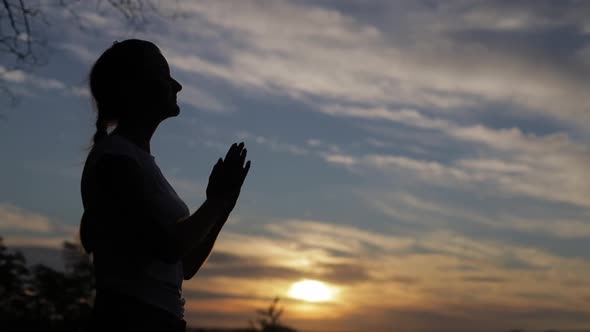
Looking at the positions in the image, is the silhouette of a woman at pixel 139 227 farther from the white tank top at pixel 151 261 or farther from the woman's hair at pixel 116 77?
the woman's hair at pixel 116 77

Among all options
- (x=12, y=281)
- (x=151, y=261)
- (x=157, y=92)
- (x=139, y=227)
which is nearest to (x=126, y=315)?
(x=151, y=261)

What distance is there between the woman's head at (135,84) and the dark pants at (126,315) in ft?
2.26

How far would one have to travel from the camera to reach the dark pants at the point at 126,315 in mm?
2529

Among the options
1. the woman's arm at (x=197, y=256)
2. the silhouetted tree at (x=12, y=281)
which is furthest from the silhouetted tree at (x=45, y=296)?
the woman's arm at (x=197, y=256)

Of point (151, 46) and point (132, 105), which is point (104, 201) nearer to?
point (132, 105)

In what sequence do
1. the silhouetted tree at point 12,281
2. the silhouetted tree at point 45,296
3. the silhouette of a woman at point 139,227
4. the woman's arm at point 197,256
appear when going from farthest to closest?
the silhouetted tree at point 12,281 → the silhouetted tree at point 45,296 → the woman's arm at point 197,256 → the silhouette of a woman at point 139,227

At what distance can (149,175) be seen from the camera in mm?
2629

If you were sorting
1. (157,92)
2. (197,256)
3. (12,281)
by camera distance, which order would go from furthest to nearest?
(12,281) < (197,256) < (157,92)

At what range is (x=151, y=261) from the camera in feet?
8.37

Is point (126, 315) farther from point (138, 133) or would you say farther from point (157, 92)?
point (157, 92)

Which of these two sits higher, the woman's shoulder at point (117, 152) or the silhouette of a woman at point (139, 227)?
the woman's shoulder at point (117, 152)

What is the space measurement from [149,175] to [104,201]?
0.61 ft

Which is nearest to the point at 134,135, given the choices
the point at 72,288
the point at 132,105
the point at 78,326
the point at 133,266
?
the point at 132,105

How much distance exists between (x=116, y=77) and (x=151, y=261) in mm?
769
